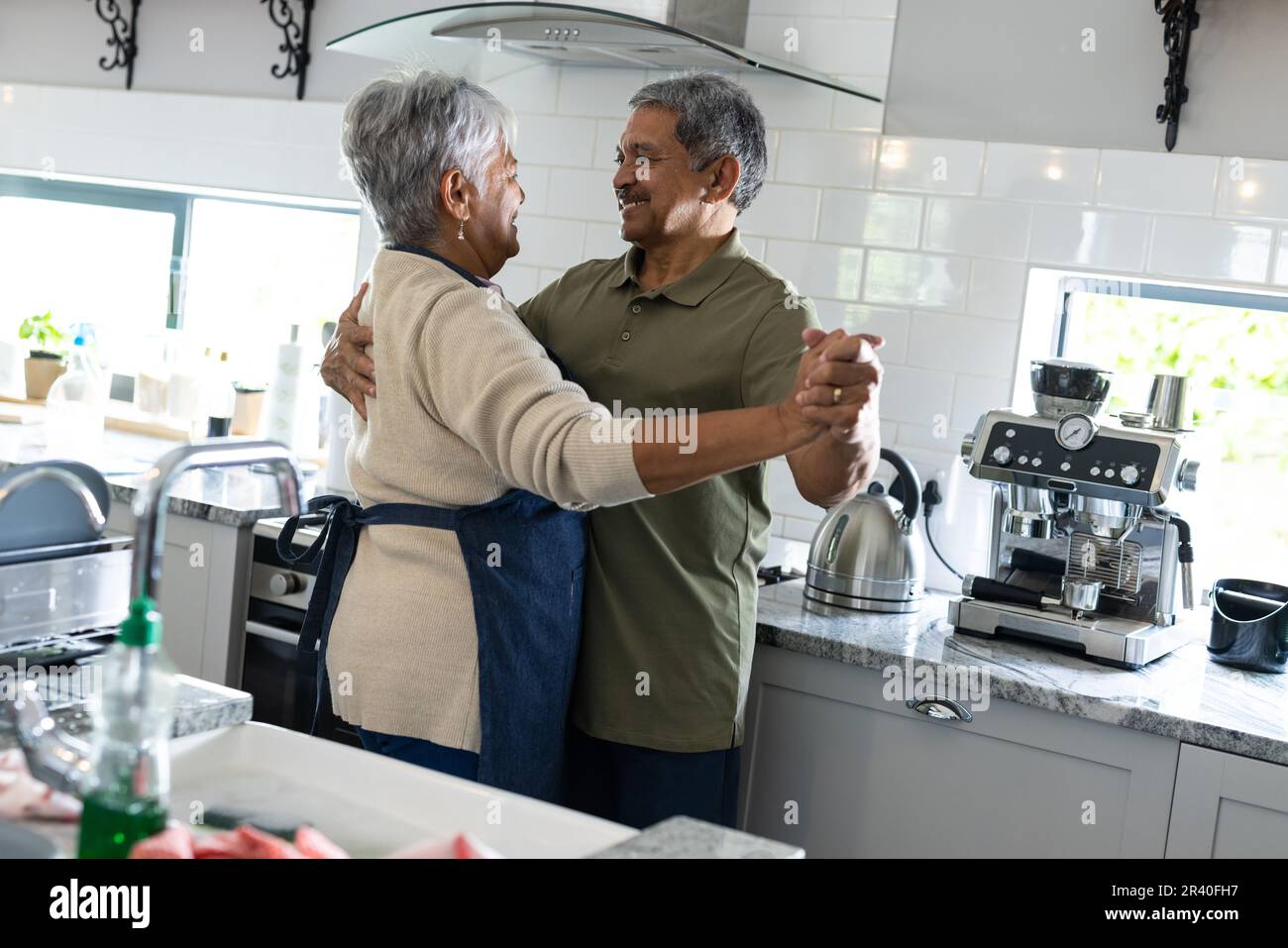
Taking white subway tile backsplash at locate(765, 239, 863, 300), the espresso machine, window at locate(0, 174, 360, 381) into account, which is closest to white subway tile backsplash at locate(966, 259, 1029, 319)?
white subway tile backsplash at locate(765, 239, 863, 300)

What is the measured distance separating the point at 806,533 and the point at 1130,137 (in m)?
0.98

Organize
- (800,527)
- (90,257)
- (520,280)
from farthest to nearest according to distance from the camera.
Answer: (90,257) → (520,280) → (800,527)

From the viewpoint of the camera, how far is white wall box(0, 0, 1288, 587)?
7.97 feet

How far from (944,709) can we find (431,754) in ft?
2.68

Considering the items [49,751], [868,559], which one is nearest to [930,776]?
[868,559]

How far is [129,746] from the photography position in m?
0.90

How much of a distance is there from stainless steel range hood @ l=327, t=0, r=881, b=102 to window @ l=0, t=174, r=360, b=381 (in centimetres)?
90

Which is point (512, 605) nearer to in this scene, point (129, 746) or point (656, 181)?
point (656, 181)

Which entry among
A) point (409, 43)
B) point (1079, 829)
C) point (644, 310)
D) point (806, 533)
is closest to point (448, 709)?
point (644, 310)

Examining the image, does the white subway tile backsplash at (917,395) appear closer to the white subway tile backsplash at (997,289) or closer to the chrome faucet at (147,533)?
the white subway tile backsplash at (997,289)

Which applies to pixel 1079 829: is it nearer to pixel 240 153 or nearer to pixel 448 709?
pixel 448 709

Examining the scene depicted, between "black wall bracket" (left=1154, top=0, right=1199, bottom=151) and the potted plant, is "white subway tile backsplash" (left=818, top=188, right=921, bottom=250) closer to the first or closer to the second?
"black wall bracket" (left=1154, top=0, right=1199, bottom=151)

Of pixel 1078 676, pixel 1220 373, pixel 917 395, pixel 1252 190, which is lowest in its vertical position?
pixel 1078 676

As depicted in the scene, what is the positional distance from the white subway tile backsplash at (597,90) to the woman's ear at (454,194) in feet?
4.05
